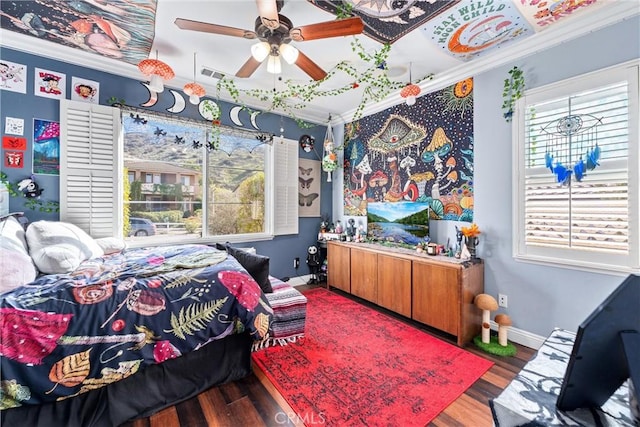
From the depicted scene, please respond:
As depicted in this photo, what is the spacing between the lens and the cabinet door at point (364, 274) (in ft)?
10.1

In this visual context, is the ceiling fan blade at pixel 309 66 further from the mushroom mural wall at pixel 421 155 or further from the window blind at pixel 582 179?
the window blind at pixel 582 179

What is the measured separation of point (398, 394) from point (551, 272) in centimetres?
165

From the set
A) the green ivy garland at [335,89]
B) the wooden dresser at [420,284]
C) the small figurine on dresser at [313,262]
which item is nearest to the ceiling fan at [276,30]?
the green ivy garland at [335,89]

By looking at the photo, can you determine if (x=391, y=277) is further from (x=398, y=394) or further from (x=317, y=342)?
(x=398, y=394)

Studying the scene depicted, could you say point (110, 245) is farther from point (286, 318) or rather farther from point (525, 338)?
point (525, 338)

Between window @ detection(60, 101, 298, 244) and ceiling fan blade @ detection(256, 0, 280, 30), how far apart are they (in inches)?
75.2

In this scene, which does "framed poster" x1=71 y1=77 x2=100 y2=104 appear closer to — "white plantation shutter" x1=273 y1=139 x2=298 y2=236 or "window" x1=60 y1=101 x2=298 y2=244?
"window" x1=60 y1=101 x2=298 y2=244

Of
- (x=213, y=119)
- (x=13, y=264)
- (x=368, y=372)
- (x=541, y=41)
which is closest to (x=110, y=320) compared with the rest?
(x=13, y=264)

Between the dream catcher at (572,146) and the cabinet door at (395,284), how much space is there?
148cm

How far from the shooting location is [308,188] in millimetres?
4164

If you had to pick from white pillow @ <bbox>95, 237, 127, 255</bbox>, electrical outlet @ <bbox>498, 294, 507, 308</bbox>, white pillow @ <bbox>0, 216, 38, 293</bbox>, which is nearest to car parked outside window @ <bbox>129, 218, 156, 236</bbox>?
white pillow @ <bbox>95, 237, 127, 255</bbox>

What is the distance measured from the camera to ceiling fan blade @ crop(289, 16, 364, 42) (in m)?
1.58

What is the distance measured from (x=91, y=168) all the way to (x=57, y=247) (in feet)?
3.56

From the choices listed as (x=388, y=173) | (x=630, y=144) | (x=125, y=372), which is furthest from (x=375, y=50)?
(x=125, y=372)
